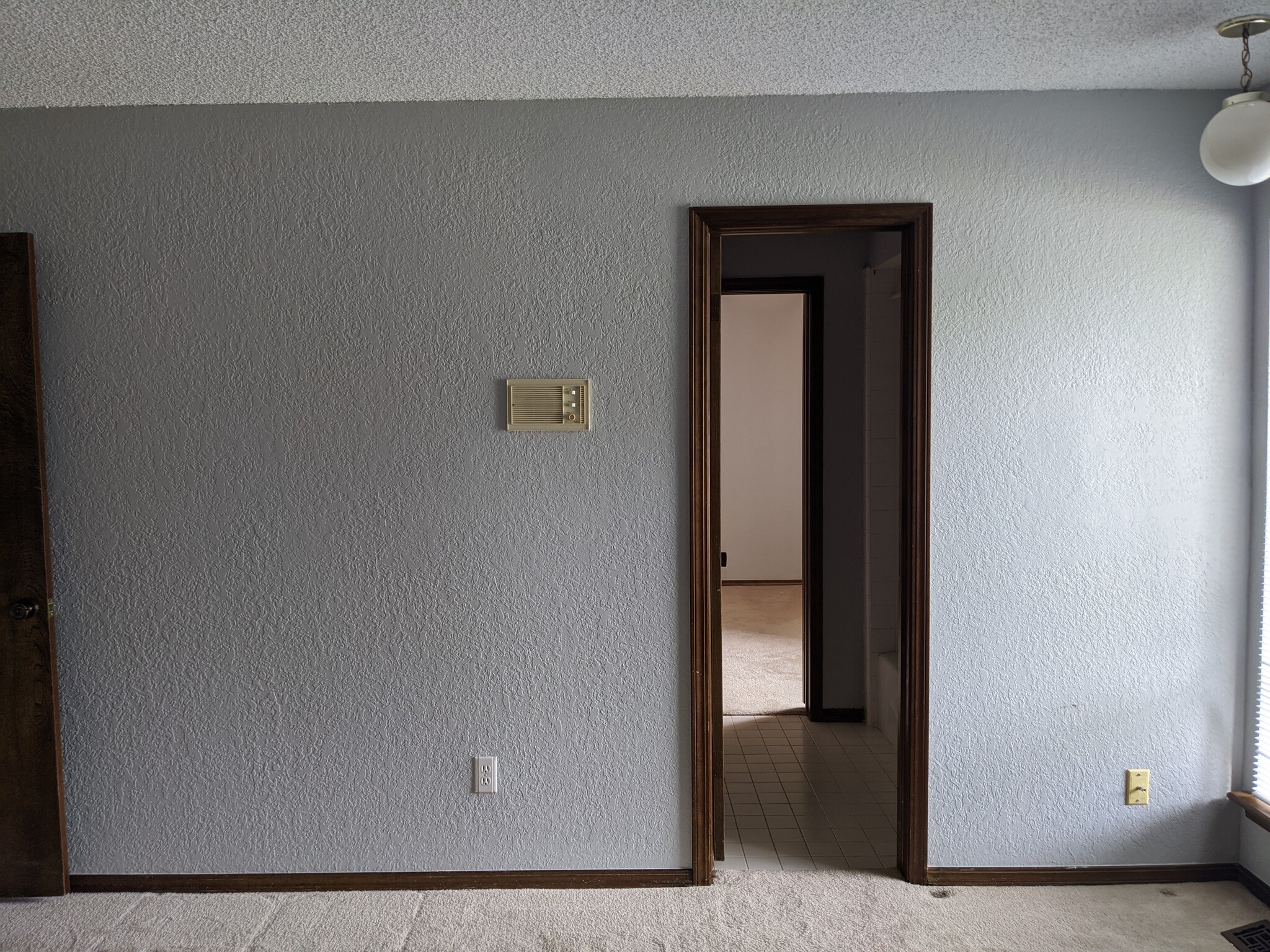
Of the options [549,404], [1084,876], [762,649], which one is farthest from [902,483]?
[762,649]

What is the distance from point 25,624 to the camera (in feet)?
8.79

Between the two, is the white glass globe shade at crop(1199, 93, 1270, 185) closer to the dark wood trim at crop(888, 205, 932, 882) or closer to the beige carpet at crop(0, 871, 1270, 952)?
the dark wood trim at crop(888, 205, 932, 882)

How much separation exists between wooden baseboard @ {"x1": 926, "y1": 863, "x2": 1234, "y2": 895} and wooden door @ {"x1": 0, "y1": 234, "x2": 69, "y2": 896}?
103 inches

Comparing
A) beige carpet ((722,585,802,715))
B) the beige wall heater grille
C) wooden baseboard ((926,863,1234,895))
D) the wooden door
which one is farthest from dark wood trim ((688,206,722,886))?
the wooden door

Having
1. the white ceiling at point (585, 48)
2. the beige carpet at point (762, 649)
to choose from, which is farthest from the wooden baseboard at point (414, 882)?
the white ceiling at point (585, 48)

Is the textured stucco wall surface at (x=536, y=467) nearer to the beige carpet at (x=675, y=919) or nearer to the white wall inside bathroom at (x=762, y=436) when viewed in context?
the beige carpet at (x=675, y=919)

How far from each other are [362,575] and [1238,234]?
2.76 m

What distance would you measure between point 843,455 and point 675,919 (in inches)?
92.0

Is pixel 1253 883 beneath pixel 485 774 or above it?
beneath

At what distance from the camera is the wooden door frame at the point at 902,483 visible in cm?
268

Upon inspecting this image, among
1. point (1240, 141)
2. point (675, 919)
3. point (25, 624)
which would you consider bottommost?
point (675, 919)

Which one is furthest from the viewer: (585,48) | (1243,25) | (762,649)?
(762,649)

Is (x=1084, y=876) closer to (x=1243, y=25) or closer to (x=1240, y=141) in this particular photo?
(x=1240, y=141)

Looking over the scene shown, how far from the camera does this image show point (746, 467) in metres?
7.59
